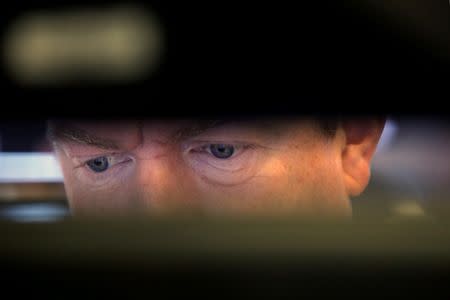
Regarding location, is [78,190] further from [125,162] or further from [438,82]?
[438,82]

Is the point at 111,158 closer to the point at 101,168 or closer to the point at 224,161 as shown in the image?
the point at 101,168

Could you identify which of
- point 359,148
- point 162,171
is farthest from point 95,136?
point 359,148

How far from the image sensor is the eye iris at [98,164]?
1245mm

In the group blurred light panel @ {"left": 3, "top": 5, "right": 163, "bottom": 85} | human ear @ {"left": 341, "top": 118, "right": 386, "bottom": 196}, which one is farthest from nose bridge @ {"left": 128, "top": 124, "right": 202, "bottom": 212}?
human ear @ {"left": 341, "top": 118, "right": 386, "bottom": 196}

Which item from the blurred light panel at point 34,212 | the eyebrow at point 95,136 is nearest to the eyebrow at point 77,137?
the eyebrow at point 95,136

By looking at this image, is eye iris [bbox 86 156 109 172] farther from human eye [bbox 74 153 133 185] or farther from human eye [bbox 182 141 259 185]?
human eye [bbox 182 141 259 185]

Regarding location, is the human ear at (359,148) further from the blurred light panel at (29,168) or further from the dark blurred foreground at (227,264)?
the blurred light panel at (29,168)

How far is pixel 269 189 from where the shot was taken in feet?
3.94

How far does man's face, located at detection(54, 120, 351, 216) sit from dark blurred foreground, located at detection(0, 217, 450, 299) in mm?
112

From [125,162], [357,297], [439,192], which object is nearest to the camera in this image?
[357,297]

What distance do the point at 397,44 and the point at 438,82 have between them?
10 cm

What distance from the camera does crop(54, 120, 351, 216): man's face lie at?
3.74 ft

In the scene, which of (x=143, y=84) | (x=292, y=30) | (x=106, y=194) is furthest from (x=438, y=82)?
(x=106, y=194)

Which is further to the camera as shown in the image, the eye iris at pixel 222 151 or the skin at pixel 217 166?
the eye iris at pixel 222 151
